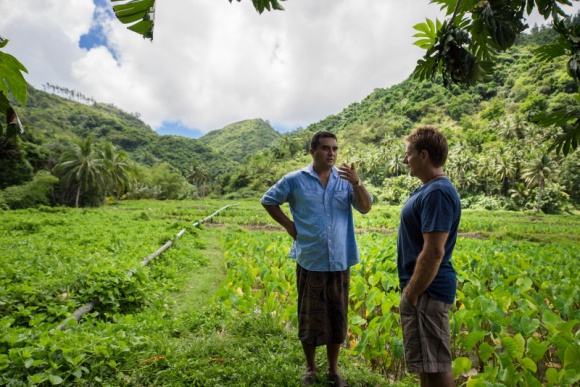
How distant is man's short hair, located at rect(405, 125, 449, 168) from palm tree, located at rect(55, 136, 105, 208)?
30.8 m

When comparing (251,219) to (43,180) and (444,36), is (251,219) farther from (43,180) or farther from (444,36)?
(444,36)

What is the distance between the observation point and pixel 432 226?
176 centimetres

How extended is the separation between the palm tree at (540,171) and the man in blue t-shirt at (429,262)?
1580 inches

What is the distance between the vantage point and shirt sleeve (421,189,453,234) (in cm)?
175

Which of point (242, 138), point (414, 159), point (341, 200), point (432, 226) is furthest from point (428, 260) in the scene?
point (242, 138)

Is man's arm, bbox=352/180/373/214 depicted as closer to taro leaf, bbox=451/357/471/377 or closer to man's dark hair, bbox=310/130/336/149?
man's dark hair, bbox=310/130/336/149

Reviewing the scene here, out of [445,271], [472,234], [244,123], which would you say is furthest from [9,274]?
[244,123]

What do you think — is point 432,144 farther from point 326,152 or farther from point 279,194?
point 279,194

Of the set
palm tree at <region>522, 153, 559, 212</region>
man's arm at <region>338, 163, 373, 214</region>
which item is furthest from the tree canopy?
palm tree at <region>522, 153, 559, 212</region>

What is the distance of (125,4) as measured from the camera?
1183mm

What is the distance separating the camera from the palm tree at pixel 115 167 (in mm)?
31253

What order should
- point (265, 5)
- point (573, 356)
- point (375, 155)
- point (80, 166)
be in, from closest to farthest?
point (265, 5) → point (573, 356) → point (80, 166) → point (375, 155)

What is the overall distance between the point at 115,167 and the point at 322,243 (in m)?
35.5

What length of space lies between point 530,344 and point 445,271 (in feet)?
4.57
